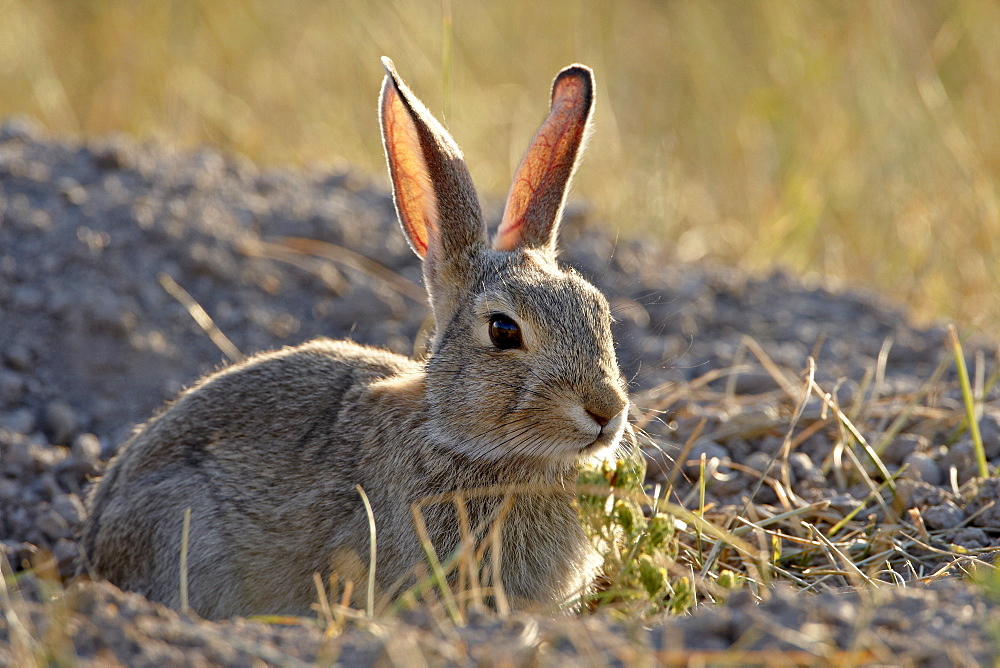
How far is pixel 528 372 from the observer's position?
398 centimetres

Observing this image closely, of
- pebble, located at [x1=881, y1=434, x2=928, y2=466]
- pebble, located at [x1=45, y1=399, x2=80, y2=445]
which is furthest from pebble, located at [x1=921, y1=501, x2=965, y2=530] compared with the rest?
pebble, located at [x1=45, y1=399, x2=80, y2=445]

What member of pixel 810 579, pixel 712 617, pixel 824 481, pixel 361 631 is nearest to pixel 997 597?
pixel 712 617

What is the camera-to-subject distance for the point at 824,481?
500cm

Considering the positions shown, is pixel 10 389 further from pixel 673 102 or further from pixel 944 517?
pixel 673 102

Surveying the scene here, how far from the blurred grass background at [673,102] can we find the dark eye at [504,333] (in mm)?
3520

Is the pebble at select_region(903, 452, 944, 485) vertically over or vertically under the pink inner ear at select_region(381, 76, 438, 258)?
under

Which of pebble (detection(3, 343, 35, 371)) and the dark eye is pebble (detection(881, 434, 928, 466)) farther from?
pebble (detection(3, 343, 35, 371))

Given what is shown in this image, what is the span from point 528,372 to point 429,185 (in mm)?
1007

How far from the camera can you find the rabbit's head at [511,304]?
391 centimetres

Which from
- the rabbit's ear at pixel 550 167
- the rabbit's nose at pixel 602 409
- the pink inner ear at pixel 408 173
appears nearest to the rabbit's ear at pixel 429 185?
the pink inner ear at pixel 408 173

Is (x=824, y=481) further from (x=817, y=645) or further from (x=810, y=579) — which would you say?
(x=817, y=645)

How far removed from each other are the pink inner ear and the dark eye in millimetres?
645

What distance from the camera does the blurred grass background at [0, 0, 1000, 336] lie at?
7891 millimetres

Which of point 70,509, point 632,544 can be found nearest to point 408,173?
point 632,544
